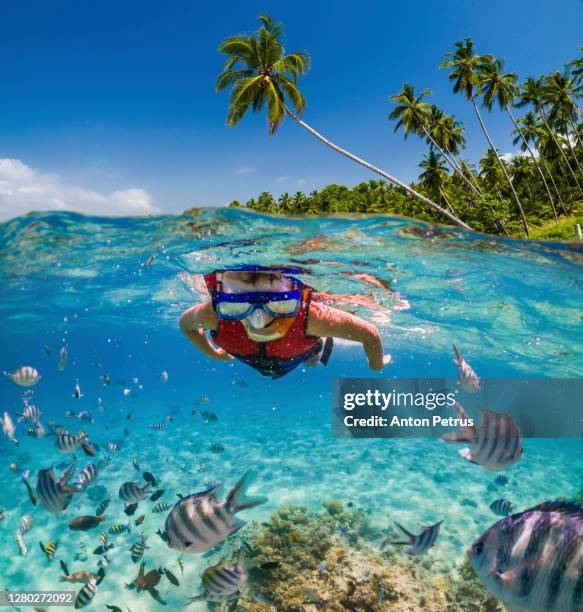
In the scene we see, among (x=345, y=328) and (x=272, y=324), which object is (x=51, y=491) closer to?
(x=272, y=324)

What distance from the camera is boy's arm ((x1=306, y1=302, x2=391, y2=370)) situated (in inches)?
194

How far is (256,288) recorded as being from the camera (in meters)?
5.55

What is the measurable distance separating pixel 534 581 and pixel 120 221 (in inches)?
453

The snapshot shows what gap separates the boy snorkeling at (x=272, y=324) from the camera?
484cm

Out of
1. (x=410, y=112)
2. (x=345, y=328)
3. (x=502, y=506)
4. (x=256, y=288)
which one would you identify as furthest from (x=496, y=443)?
(x=410, y=112)

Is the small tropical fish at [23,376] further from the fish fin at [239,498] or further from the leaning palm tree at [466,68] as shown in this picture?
the leaning palm tree at [466,68]

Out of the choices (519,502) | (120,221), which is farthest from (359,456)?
(120,221)

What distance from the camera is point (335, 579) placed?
7.63m

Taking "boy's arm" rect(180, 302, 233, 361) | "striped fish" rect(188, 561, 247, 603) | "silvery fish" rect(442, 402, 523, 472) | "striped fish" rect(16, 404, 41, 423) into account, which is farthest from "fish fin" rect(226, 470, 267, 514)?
"striped fish" rect(16, 404, 41, 423)

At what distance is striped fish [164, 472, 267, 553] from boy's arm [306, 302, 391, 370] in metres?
2.05

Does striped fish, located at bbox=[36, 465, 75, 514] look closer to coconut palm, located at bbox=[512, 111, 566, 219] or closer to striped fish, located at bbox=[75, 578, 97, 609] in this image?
striped fish, located at bbox=[75, 578, 97, 609]

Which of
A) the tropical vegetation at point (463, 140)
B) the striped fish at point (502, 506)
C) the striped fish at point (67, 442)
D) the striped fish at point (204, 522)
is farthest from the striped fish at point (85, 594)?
the tropical vegetation at point (463, 140)

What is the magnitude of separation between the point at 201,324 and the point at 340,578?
5.86 m

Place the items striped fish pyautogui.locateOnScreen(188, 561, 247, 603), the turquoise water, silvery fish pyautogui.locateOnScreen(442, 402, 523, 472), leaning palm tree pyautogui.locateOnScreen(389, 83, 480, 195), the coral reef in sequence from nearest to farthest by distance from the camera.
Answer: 1. silvery fish pyautogui.locateOnScreen(442, 402, 523, 472)
2. striped fish pyautogui.locateOnScreen(188, 561, 247, 603)
3. the coral reef
4. the turquoise water
5. leaning palm tree pyautogui.locateOnScreen(389, 83, 480, 195)
